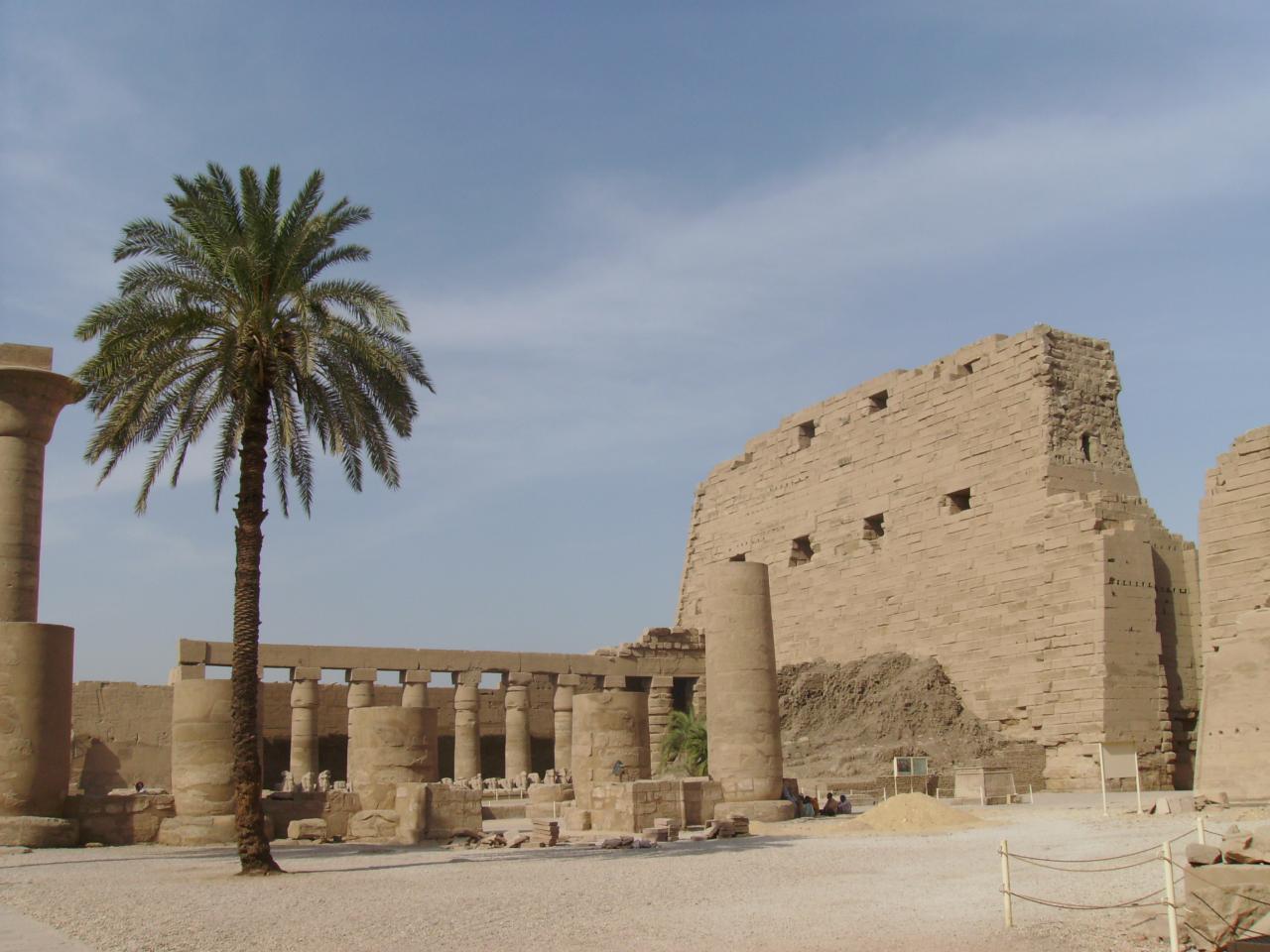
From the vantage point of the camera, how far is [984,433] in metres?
27.6

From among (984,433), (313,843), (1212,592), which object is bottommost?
(313,843)

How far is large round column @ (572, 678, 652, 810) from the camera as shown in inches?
795

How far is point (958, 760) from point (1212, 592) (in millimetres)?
6195

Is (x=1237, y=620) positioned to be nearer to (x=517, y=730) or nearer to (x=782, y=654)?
(x=782, y=654)

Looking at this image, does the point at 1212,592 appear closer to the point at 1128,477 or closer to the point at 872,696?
the point at 1128,477

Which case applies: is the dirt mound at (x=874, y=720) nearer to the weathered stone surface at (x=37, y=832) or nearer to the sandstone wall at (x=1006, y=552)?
the sandstone wall at (x=1006, y=552)

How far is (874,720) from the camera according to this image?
91.0ft

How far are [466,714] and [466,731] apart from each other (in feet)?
1.24

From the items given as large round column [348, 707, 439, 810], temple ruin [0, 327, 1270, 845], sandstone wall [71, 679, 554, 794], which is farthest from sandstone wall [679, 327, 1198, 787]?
sandstone wall [71, 679, 554, 794]

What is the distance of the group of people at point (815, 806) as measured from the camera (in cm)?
Result: 2070

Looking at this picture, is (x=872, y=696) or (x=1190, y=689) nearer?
(x=1190, y=689)

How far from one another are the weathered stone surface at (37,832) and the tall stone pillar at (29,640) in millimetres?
12

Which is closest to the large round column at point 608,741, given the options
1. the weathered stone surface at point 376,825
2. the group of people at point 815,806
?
the group of people at point 815,806

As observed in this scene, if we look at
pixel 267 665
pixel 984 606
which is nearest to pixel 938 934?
pixel 984 606
